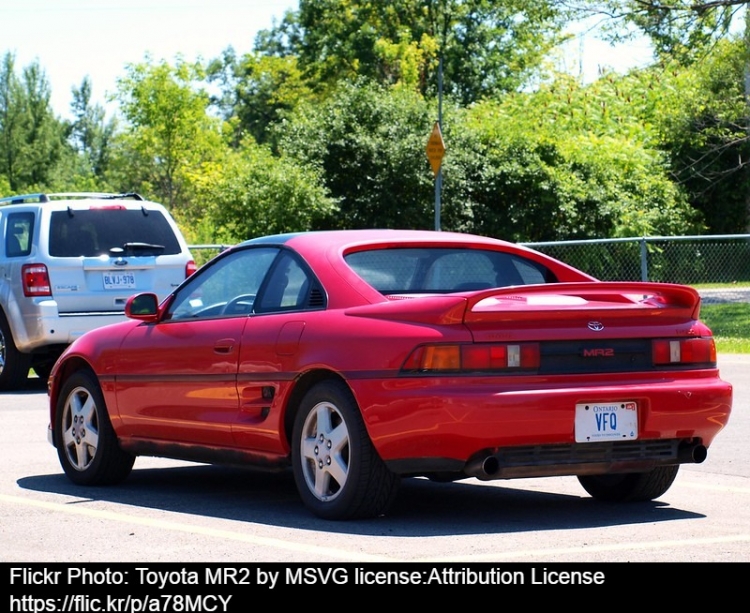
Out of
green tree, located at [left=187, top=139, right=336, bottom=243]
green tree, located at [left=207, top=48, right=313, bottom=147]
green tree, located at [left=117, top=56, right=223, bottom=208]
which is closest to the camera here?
green tree, located at [left=187, top=139, right=336, bottom=243]

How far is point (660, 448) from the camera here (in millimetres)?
7371

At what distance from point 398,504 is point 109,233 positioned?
27.5ft

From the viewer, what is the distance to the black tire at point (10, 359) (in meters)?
15.8

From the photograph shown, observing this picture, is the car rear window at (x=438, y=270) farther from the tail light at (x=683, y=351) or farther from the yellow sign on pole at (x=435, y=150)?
the yellow sign on pole at (x=435, y=150)

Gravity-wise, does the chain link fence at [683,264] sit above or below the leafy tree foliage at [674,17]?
below

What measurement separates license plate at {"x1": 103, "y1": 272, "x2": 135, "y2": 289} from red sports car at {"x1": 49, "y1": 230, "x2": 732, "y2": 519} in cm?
704

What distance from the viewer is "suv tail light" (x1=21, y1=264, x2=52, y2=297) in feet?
50.2

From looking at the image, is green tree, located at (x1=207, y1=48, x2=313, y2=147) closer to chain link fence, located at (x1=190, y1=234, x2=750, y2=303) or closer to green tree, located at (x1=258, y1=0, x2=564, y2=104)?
green tree, located at (x1=258, y1=0, x2=564, y2=104)

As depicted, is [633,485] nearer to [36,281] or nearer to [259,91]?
[36,281]

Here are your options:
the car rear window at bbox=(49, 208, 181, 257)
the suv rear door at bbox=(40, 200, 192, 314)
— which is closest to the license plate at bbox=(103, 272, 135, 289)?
the suv rear door at bbox=(40, 200, 192, 314)

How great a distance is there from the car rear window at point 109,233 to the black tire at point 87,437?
6443 millimetres

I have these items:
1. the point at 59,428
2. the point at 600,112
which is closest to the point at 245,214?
the point at 600,112

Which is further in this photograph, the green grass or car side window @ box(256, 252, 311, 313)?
the green grass

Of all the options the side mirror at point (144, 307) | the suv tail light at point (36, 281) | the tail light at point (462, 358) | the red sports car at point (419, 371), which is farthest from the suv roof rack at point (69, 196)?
the tail light at point (462, 358)
